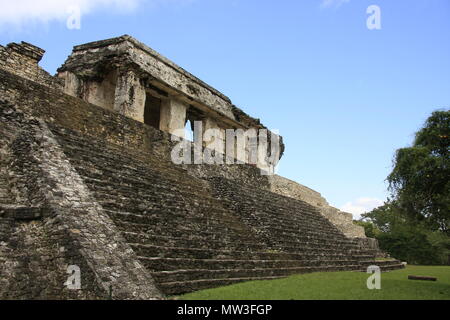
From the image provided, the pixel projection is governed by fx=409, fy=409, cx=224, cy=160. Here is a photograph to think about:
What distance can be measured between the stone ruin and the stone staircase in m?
0.03

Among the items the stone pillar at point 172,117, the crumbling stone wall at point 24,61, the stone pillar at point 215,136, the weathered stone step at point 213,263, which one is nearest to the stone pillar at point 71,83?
the crumbling stone wall at point 24,61

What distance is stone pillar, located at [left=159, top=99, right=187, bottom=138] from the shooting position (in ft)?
48.2

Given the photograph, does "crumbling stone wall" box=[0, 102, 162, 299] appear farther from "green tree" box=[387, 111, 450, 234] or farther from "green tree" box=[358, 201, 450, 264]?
"green tree" box=[358, 201, 450, 264]

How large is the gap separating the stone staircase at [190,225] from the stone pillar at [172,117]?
4.03 metres

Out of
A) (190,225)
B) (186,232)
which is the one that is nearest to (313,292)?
(186,232)

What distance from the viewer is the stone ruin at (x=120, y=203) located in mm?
4711

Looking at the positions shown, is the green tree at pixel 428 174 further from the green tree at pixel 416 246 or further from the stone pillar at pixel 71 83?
the green tree at pixel 416 246

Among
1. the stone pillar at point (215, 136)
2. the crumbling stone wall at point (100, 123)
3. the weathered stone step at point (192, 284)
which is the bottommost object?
the weathered stone step at point (192, 284)

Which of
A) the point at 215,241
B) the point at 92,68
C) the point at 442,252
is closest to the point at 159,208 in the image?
the point at 215,241

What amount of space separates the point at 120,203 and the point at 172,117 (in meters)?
8.59

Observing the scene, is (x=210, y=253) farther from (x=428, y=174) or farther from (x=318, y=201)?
(x=318, y=201)

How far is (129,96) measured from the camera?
12664 mm
